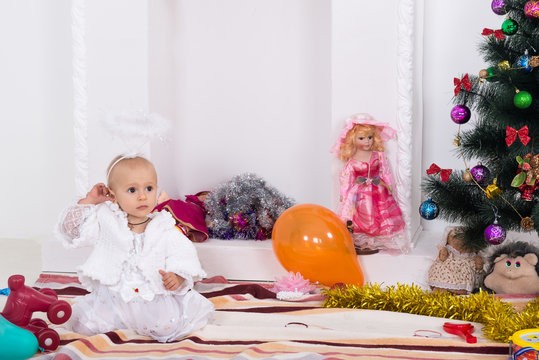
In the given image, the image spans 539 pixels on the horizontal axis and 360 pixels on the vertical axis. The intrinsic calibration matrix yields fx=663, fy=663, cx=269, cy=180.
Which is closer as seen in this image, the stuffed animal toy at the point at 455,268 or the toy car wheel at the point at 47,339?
the toy car wheel at the point at 47,339

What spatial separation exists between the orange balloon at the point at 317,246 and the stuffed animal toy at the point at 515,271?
584 mm

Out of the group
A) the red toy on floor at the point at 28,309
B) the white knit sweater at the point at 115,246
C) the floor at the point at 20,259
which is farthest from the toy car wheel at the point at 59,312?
the floor at the point at 20,259

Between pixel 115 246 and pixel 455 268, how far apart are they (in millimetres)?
1485

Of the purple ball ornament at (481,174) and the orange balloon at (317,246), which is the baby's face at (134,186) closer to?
the orange balloon at (317,246)

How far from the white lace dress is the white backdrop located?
109 centimetres

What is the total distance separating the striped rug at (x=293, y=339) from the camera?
2211 millimetres

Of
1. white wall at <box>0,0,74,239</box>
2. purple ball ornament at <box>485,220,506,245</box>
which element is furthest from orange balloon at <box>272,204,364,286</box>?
white wall at <box>0,0,74,239</box>

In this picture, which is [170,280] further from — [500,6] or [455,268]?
[500,6]

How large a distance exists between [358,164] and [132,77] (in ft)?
4.17

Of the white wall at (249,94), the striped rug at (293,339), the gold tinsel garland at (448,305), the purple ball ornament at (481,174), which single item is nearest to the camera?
the striped rug at (293,339)

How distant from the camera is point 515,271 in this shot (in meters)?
2.79

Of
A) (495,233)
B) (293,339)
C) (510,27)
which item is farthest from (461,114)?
(293,339)

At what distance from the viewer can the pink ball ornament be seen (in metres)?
2.42

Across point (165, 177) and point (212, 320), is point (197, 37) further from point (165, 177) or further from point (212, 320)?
point (212, 320)
